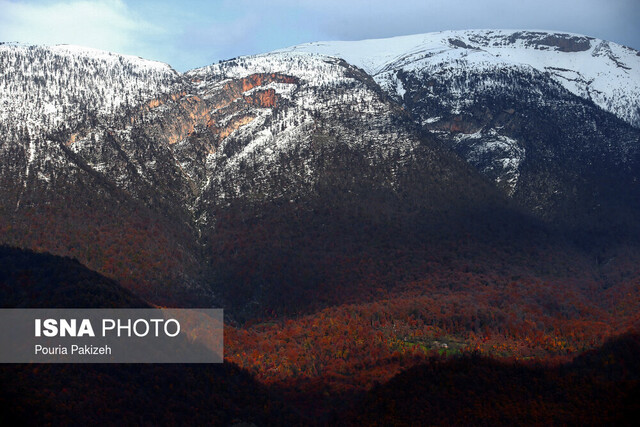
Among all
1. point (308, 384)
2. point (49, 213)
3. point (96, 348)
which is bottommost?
point (308, 384)

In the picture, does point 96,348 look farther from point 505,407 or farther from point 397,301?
point 397,301

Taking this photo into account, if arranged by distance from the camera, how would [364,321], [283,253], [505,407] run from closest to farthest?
1. [505,407]
2. [364,321]
3. [283,253]

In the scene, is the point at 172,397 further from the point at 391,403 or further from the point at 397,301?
the point at 397,301

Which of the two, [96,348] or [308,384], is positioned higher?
[96,348]

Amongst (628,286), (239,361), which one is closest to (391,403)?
(239,361)

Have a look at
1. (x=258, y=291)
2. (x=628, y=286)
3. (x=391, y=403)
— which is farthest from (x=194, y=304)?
(x=628, y=286)

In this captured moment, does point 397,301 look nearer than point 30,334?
No

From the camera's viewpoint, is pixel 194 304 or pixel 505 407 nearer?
pixel 505 407

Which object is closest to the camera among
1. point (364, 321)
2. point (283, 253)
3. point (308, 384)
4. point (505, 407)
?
point (505, 407)

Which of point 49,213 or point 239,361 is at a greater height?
point 49,213
